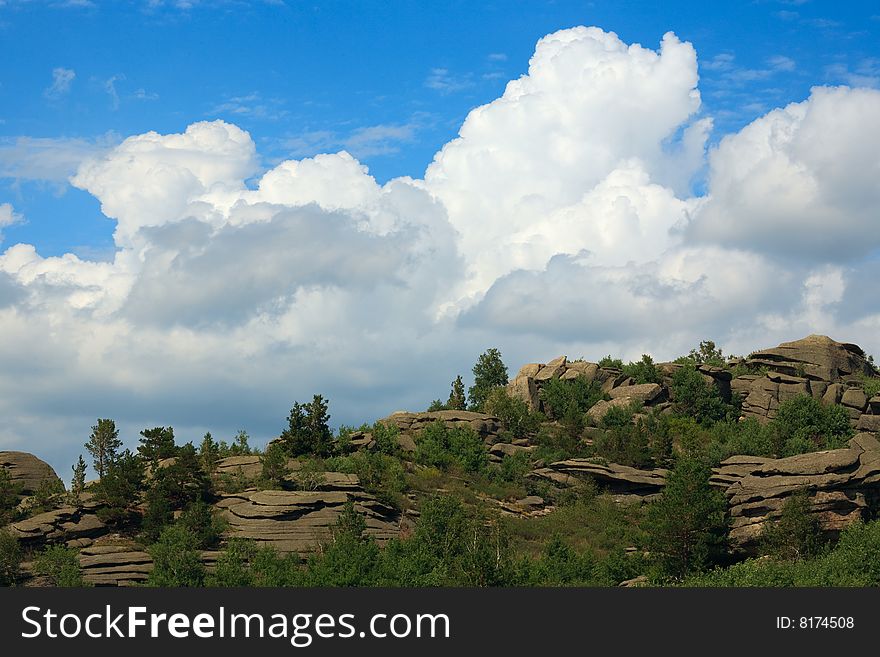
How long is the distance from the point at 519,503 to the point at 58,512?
37253mm

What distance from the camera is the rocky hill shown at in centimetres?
6569

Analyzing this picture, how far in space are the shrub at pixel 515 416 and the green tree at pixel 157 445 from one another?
3436 centimetres

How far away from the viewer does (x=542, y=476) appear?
283 feet

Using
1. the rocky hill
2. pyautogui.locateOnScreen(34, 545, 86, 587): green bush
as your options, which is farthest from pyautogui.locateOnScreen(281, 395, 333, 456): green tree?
pyautogui.locateOnScreen(34, 545, 86, 587): green bush

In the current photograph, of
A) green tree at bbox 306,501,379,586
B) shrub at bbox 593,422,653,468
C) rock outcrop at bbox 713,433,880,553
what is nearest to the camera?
green tree at bbox 306,501,379,586

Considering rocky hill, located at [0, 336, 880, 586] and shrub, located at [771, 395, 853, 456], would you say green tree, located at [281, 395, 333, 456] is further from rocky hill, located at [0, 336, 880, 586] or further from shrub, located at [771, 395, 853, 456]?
shrub, located at [771, 395, 853, 456]

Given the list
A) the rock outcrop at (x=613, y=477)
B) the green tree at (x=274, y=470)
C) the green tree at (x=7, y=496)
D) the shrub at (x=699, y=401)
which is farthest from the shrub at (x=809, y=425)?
the green tree at (x=7, y=496)

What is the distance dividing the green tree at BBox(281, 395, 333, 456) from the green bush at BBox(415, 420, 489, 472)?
32.4 feet

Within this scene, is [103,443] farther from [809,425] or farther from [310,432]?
[809,425]

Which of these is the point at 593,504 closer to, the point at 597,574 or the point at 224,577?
the point at 597,574

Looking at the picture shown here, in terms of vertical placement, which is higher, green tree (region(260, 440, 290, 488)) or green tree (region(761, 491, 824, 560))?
green tree (region(260, 440, 290, 488))

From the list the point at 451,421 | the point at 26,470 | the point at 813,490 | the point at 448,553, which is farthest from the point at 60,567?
the point at 813,490

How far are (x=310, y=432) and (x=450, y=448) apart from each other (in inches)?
588

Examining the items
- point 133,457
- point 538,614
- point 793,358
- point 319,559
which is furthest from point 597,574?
point 793,358
